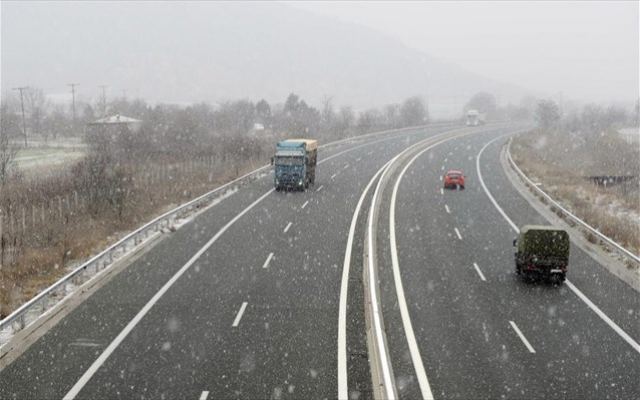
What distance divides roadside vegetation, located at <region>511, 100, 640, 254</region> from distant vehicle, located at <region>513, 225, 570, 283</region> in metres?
7.17

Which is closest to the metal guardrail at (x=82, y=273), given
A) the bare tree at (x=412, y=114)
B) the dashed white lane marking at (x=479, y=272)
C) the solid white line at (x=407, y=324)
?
the solid white line at (x=407, y=324)

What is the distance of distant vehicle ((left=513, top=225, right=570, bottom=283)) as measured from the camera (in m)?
20.9

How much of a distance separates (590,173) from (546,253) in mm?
45987

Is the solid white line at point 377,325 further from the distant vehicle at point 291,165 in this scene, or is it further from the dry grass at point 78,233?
the distant vehicle at point 291,165

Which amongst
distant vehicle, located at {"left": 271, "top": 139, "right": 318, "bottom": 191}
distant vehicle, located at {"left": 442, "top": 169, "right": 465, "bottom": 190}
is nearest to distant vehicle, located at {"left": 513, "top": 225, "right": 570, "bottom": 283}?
distant vehicle, located at {"left": 271, "top": 139, "right": 318, "bottom": 191}

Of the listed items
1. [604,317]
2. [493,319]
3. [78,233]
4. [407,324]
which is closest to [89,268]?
[78,233]

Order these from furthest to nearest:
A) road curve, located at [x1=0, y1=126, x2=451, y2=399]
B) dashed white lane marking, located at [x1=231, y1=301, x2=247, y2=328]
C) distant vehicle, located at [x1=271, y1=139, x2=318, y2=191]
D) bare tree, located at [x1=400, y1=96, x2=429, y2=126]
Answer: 1. bare tree, located at [x1=400, y1=96, x2=429, y2=126]
2. distant vehicle, located at [x1=271, y1=139, x2=318, y2=191]
3. dashed white lane marking, located at [x1=231, y1=301, x2=247, y2=328]
4. road curve, located at [x1=0, y1=126, x2=451, y2=399]

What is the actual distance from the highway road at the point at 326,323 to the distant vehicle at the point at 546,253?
638 millimetres

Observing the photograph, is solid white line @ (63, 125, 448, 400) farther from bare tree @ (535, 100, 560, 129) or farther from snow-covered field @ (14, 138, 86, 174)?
bare tree @ (535, 100, 560, 129)

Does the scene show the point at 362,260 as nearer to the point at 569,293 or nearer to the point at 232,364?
the point at 569,293

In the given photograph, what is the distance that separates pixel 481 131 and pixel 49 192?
7735cm

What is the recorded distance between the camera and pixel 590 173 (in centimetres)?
6225

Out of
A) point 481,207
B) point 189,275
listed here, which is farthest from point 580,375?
point 481,207

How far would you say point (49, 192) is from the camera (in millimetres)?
38156
